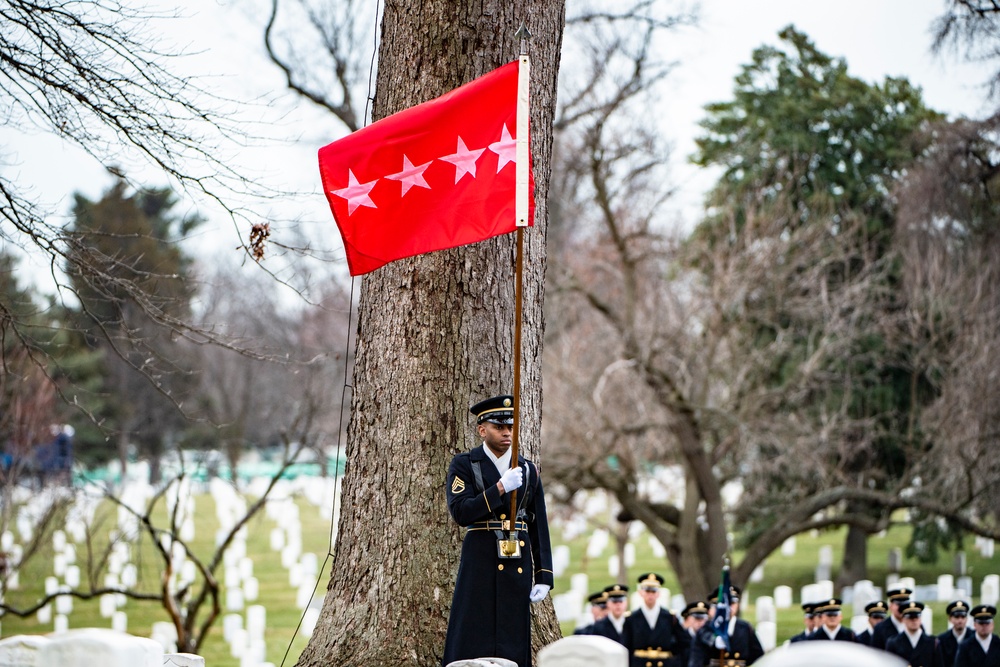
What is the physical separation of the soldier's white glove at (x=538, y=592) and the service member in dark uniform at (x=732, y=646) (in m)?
4.91

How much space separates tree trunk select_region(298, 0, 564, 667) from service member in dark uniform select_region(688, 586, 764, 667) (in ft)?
13.9

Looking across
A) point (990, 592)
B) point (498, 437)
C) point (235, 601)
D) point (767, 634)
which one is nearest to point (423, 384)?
point (498, 437)

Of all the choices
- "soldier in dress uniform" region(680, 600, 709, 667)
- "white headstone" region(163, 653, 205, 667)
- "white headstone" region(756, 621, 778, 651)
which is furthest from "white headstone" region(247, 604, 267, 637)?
"white headstone" region(163, 653, 205, 667)

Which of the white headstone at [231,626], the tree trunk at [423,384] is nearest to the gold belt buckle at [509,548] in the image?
the tree trunk at [423,384]

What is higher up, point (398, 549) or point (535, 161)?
point (535, 161)

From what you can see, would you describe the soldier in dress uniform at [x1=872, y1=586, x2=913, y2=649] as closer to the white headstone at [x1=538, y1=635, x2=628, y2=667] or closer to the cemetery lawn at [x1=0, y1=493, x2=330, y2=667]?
the cemetery lawn at [x1=0, y1=493, x2=330, y2=667]

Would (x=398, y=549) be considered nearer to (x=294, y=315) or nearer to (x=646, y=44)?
(x=646, y=44)

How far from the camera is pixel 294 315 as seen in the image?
46312 mm

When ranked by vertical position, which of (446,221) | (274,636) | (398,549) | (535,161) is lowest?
(274,636)

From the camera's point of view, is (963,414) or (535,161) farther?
(963,414)

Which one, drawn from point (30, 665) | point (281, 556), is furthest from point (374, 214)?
point (281, 556)

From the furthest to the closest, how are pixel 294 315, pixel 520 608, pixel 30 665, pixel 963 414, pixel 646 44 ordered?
pixel 294 315
pixel 646 44
pixel 963 414
pixel 520 608
pixel 30 665

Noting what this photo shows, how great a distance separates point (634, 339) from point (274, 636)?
7.11 m

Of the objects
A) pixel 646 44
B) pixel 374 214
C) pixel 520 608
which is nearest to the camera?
pixel 520 608
